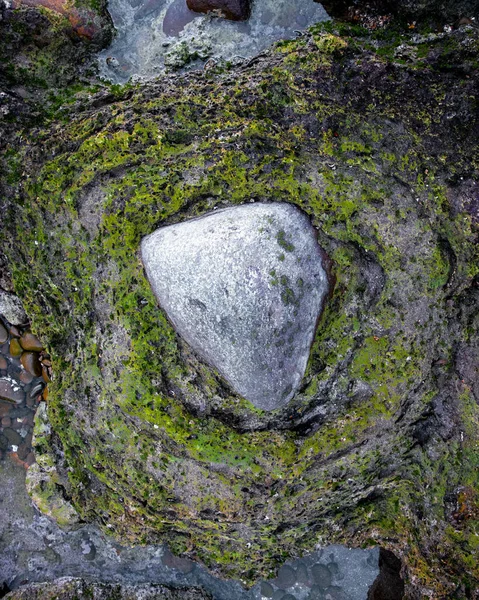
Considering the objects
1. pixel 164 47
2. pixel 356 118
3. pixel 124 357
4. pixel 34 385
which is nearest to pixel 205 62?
pixel 164 47

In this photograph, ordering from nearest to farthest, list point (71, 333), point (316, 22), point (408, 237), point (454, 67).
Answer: point (408, 237) < point (454, 67) < point (71, 333) < point (316, 22)

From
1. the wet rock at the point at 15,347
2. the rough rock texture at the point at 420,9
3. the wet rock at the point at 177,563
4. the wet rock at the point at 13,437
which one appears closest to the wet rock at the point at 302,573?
the wet rock at the point at 177,563

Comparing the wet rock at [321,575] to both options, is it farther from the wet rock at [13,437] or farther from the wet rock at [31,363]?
the wet rock at [31,363]

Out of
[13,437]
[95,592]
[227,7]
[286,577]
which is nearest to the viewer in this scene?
[227,7]

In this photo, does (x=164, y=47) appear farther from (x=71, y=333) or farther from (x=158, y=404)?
(x=158, y=404)

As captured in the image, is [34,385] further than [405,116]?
Yes

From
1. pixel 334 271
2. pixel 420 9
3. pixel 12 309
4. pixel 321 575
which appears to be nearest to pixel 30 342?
pixel 12 309

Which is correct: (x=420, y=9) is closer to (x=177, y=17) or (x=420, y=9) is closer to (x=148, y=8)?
(x=177, y=17)
